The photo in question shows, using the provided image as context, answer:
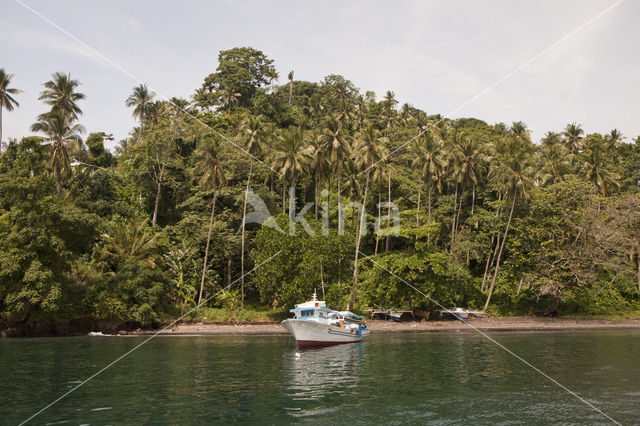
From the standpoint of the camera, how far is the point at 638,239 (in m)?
65.6

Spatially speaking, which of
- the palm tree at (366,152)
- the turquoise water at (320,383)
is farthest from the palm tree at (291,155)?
the turquoise water at (320,383)

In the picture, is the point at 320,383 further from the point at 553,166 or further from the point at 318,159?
the point at 553,166

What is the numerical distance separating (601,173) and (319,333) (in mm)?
56426

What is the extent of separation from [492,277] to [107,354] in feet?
180

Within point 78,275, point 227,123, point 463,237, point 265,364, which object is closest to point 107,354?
point 265,364

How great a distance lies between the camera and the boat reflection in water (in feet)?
69.7

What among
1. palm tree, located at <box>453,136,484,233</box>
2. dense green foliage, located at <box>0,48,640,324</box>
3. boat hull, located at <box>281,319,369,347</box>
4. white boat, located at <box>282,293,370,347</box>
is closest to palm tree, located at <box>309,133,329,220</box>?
dense green foliage, located at <box>0,48,640,324</box>

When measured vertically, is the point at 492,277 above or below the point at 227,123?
below

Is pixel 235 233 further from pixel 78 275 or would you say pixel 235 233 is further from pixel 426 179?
pixel 426 179

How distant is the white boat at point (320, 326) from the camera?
40.1 metres

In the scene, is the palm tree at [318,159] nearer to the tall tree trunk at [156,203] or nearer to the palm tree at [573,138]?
the tall tree trunk at [156,203]

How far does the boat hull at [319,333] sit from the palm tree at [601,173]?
49596 millimetres

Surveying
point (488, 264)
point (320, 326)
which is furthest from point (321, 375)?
point (488, 264)

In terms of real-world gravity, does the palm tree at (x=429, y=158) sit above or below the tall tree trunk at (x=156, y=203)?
above
